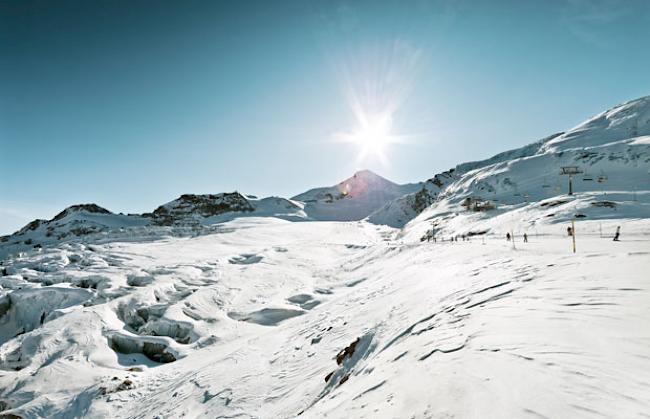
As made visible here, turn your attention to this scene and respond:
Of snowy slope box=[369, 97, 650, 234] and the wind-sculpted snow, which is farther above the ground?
snowy slope box=[369, 97, 650, 234]

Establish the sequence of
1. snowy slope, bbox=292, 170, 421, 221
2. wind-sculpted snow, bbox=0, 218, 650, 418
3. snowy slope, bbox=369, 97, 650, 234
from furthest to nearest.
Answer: snowy slope, bbox=292, 170, 421, 221
snowy slope, bbox=369, 97, 650, 234
wind-sculpted snow, bbox=0, 218, 650, 418

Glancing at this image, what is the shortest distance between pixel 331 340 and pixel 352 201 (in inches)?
6399

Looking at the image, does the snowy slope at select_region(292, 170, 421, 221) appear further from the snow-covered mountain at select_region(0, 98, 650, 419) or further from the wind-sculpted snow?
the wind-sculpted snow

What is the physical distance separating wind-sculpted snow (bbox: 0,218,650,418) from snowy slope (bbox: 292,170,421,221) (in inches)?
4242

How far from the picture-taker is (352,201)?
→ 563 feet

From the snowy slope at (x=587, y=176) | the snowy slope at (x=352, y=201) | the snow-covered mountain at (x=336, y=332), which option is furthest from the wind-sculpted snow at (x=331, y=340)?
the snowy slope at (x=352, y=201)

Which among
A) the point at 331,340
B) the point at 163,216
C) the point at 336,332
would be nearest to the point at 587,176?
the point at 336,332

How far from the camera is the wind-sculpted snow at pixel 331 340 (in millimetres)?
3637

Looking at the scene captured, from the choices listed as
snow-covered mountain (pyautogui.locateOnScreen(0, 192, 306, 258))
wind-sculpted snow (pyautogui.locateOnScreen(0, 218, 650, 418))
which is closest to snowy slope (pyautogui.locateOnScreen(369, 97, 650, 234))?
wind-sculpted snow (pyautogui.locateOnScreen(0, 218, 650, 418))

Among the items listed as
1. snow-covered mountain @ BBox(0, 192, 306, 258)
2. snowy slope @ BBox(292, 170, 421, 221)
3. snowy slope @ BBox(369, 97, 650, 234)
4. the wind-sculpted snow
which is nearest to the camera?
the wind-sculpted snow

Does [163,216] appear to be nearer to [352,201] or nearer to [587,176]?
[352,201]

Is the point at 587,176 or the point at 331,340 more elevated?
the point at 587,176

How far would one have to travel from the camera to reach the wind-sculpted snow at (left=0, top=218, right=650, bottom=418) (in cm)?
364

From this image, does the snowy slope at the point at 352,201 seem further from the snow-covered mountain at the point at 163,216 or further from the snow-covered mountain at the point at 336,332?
the snow-covered mountain at the point at 336,332
